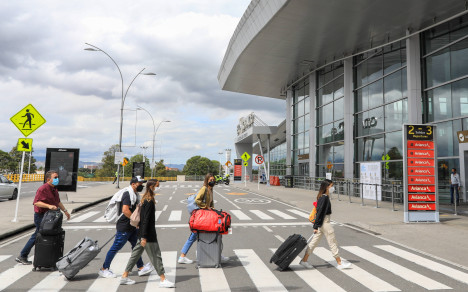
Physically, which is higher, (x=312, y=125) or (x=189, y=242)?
(x=312, y=125)

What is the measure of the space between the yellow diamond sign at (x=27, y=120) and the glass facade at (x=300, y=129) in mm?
25600

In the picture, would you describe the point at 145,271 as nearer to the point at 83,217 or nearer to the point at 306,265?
the point at 306,265

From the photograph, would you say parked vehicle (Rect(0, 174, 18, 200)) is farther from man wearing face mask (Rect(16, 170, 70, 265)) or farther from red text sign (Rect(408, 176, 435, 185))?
red text sign (Rect(408, 176, 435, 185))

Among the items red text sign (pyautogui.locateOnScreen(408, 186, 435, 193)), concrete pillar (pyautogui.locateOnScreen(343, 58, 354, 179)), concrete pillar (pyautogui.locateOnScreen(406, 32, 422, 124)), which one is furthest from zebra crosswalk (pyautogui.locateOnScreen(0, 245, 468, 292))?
concrete pillar (pyautogui.locateOnScreen(343, 58, 354, 179))

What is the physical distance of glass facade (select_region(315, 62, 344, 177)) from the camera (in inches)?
1077

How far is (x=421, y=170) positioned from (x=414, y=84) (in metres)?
8.27

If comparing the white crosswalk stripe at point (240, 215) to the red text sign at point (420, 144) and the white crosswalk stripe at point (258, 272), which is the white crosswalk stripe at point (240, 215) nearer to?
the white crosswalk stripe at point (258, 272)

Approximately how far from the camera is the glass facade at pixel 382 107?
20391 millimetres

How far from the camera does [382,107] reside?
72.5 feet

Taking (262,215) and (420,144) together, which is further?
(262,215)

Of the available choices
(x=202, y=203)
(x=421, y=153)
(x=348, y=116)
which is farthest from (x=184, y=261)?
(x=348, y=116)

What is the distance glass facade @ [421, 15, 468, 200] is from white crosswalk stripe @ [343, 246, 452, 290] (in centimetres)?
1155

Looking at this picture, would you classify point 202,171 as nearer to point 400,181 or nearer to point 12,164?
point 12,164

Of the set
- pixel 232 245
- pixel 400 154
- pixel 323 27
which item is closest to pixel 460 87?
pixel 400 154
